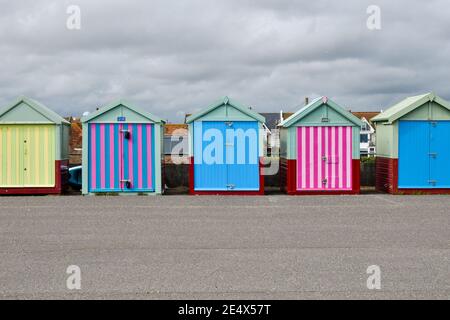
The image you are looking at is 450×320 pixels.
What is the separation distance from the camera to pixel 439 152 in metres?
18.3

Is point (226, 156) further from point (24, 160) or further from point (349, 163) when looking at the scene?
point (24, 160)

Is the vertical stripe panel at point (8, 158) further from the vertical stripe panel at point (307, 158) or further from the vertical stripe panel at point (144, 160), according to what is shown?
the vertical stripe panel at point (307, 158)

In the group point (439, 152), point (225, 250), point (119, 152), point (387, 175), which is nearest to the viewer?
point (225, 250)

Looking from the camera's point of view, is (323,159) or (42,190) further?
(323,159)

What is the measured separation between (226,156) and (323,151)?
2674mm

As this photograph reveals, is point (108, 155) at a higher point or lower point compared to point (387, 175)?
higher

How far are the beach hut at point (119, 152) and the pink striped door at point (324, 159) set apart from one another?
3909 millimetres

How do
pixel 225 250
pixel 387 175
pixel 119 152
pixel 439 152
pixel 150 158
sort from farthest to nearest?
pixel 387 175, pixel 439 152, pixel 150 158, pixel 119 152, pixel 225 250

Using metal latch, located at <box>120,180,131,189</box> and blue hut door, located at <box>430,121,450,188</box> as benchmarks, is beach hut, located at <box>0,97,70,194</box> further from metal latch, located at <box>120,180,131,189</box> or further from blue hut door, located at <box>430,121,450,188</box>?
blue hut door, located at <box>430,121,450,188</box>

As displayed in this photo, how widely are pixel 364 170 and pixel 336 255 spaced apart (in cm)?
1293

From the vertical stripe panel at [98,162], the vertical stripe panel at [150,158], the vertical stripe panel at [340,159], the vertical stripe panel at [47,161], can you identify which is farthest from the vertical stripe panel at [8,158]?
the vertical stripe panel at [340,159]

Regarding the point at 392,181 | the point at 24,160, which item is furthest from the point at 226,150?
the point at 24,160

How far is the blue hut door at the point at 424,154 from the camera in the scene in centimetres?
1834

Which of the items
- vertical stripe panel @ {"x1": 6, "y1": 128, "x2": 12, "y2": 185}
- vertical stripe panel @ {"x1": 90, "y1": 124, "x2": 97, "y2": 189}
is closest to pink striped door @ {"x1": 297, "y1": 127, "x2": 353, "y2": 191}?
vertical stripe panel @ {"x1": 90, "y1": 124, "x2": 97, "y2": 189}
